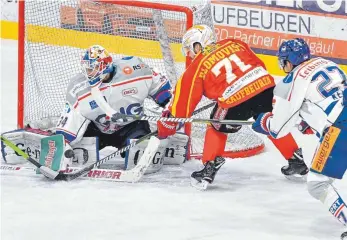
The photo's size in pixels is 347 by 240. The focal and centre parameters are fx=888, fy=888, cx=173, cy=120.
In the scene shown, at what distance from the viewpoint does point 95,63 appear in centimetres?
421

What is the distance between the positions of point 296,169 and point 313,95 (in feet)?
2.89

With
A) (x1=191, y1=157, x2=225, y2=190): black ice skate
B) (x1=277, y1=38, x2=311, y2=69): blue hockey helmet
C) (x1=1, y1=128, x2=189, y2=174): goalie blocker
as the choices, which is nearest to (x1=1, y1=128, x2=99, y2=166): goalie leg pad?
(x1=1, y1=128, x2=189, y2=174): goalie blocker

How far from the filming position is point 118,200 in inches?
153

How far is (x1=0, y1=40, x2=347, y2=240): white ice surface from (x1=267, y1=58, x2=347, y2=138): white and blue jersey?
0.43 m

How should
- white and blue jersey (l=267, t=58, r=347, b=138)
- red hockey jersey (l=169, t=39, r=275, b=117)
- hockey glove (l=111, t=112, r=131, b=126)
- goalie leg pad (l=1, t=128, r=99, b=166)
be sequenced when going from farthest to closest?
1. goalie leg pad (l=1, t=128, r=99, b=166)
2. hockey glove (l=111, t=112, r=131, b=126)
3. red hockey jersey (l=169, t=39, r=275, b=117)
4. white and blue jersey (l=267, t=58, r=347, b=138)

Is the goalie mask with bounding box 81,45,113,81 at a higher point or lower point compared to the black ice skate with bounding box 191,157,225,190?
higher

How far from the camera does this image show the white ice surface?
3.42 meters

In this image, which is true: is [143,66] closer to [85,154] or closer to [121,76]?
[121,76]

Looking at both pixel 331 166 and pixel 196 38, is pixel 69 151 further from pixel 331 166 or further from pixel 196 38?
pixel 331 166

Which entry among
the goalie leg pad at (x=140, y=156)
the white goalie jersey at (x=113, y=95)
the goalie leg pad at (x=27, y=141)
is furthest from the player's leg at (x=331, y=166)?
the goalie leg pad at (x=27, y=141)

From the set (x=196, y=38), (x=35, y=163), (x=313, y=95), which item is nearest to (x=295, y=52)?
(x=313, y=95)

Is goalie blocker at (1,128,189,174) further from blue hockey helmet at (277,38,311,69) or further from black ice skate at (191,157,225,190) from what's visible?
blue hockey helmet at (277,38,311,69)

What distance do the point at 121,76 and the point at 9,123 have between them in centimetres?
129

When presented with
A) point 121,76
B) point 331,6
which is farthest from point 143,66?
point 331,6
